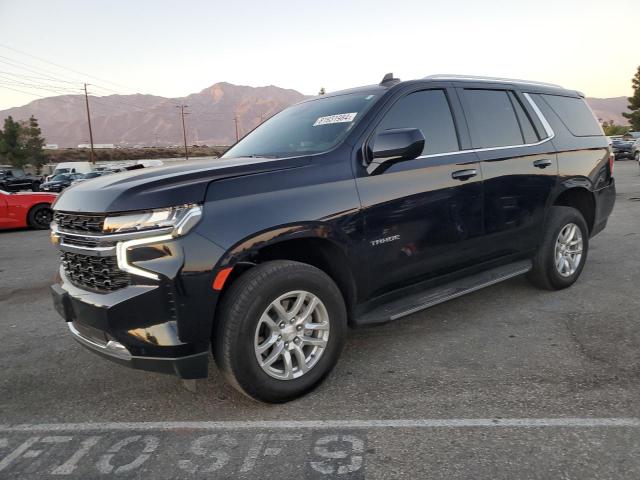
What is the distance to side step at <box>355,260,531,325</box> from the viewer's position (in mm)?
3293

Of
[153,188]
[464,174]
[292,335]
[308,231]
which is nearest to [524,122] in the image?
[464,174]

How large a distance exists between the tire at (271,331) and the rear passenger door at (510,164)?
1616mm

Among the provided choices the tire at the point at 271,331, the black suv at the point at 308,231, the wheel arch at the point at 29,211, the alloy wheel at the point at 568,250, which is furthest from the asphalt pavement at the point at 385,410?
the wheel arch at the point at 29,211

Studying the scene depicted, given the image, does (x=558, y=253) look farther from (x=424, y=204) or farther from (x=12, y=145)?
(x=12, y=145)

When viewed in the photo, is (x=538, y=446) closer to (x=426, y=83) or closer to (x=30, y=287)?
(x=426, y=83)

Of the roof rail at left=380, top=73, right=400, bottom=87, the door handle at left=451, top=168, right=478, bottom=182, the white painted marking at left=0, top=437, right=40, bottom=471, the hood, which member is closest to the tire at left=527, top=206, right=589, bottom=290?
the door handle at left=451, top=168, right=478, bottom=182

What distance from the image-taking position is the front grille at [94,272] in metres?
2.61

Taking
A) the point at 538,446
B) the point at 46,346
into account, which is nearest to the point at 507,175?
the point at 538,446

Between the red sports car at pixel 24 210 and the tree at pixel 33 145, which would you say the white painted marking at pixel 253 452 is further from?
the tree at pixel 33 145

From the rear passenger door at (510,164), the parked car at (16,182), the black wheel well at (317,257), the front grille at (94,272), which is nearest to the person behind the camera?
the front grille at (94,272)

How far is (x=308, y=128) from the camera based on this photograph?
3.72 meters

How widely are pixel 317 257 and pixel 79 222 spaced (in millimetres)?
1389

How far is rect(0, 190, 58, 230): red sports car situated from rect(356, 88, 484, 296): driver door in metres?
11.2

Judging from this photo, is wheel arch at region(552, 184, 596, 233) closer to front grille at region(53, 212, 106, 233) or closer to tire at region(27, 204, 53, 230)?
front grille at region(53, 212, 106, 233)
